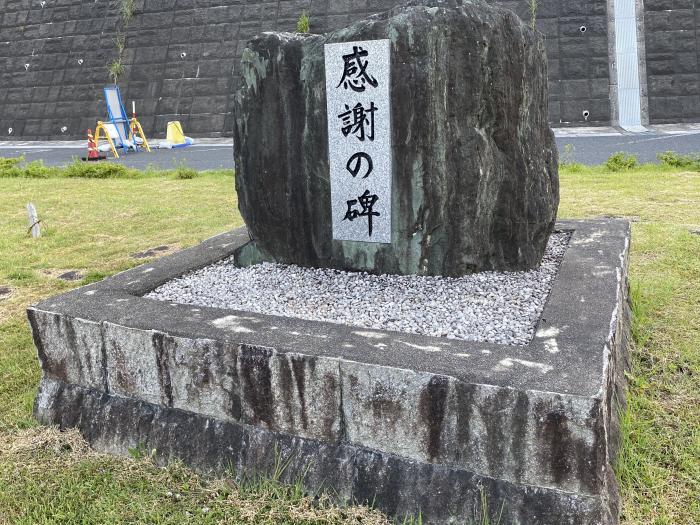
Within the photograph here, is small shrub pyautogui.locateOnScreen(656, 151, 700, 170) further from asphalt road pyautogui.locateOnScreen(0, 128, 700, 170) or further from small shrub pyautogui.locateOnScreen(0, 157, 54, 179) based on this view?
small shrub pyautogui.locateOnScreen(0, 157, 54, 179)

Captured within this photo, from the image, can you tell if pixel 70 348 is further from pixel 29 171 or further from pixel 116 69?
pixel 116 69

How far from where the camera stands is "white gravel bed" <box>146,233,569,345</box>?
274 centimetres

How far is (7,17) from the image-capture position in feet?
66.8

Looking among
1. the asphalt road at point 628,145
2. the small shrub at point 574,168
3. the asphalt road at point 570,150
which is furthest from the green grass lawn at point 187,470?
the asphalt road at point 570,150

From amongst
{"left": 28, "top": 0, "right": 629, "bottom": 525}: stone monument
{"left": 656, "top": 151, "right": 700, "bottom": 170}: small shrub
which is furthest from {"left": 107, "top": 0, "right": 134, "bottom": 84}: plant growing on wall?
{"left": 28, "top": 0, "right": 629, "bottom": 525}: stone monument

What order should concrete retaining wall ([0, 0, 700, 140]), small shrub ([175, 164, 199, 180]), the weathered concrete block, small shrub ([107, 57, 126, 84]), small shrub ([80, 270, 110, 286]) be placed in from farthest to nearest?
small shrub ([107, 57, 126, 84]) < concrete retaining wall ([0, 0, 700, 140]) < small shrub ([175, 164, 199, 180]) < small shrub ([80, 270, 110, 286]) < the weathered concrete block

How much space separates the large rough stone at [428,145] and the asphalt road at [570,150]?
7.00 m

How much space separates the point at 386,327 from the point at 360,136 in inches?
43.2

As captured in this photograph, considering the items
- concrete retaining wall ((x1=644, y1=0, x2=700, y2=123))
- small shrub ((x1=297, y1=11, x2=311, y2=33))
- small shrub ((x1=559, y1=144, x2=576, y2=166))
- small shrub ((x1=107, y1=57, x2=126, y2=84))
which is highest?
small shrub ((x1=297, y1=11, x2=311, y2=33))

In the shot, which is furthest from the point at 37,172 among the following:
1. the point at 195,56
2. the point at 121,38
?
the point at 121,38

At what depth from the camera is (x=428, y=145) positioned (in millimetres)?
3166

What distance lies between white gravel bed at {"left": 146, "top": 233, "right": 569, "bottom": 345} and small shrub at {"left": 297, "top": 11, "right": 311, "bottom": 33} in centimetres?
1380

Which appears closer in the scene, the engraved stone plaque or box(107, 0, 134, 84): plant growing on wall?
the engraved stone plaque

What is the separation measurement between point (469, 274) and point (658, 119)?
12.9 meters
